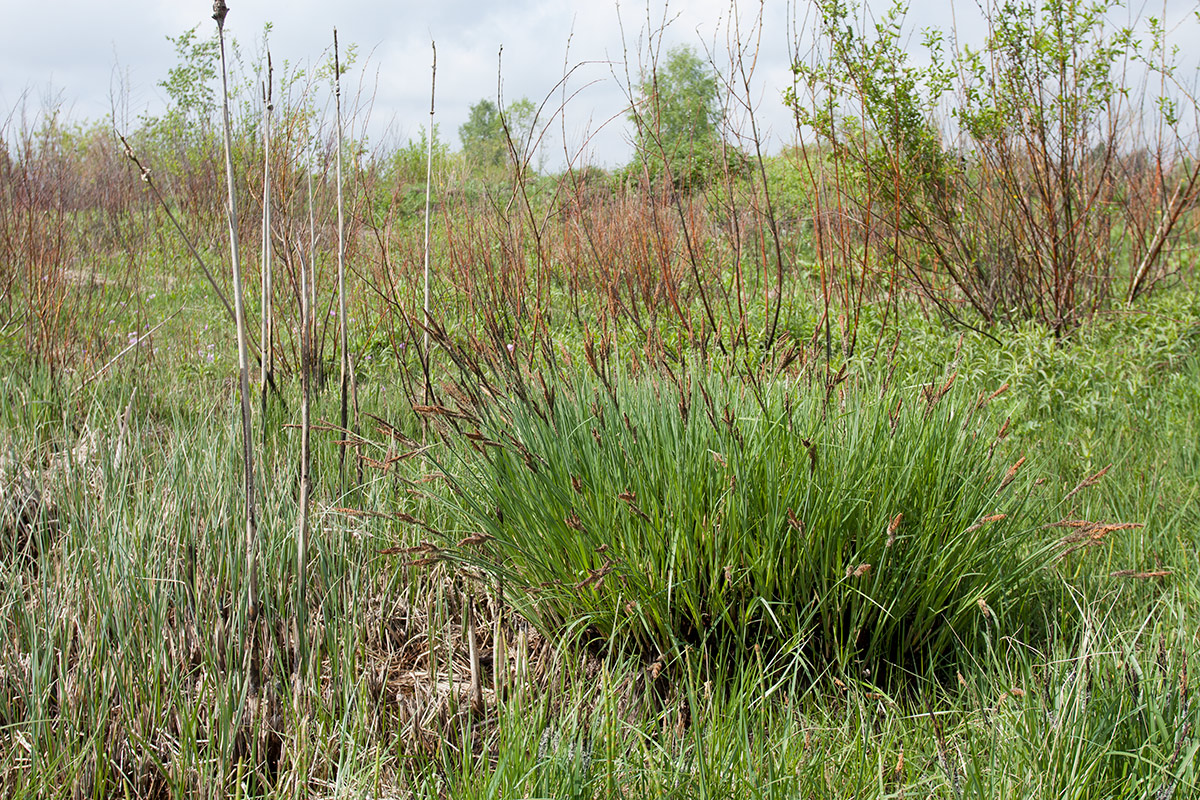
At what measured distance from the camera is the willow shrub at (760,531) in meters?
1.83

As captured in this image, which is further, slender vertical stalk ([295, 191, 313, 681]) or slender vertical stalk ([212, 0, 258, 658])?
slender vertical stalk ([295, 191, 313, 681])

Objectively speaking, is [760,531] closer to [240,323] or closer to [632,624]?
[632,624]

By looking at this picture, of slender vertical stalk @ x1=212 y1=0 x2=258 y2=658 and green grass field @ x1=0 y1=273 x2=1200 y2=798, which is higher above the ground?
slender vertical stalk @ x1=212 y1=0 x2=258 y2=658

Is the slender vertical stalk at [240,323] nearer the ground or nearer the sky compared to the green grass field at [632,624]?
nearer the sky

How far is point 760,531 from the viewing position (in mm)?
1872

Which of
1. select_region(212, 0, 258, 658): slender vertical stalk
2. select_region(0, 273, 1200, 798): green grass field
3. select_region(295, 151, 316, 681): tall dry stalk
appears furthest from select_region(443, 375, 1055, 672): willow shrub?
select_region(212, 0, 258, 658): slender vertical stalk

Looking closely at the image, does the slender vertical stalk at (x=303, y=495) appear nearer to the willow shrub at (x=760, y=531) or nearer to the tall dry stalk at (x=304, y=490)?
the tall dry stalk at (x=304, y=490)

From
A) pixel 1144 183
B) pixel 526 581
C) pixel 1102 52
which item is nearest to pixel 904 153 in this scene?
pixel 1102 52

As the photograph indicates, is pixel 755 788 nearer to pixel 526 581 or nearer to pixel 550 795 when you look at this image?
pixel 550 795

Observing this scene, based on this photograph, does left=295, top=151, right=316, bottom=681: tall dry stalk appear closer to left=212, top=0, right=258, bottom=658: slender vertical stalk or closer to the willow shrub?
left=212, top=0, right=258, bottom=658: slender vertical stalk

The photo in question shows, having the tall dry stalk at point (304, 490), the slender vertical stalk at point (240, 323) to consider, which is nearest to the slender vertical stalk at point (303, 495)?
the tall dry stalk at point (304, 490)

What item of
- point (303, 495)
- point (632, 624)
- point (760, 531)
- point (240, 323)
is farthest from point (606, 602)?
point (240, 323)

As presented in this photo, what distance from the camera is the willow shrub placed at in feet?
6.01

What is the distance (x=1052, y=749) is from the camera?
1348 mm
